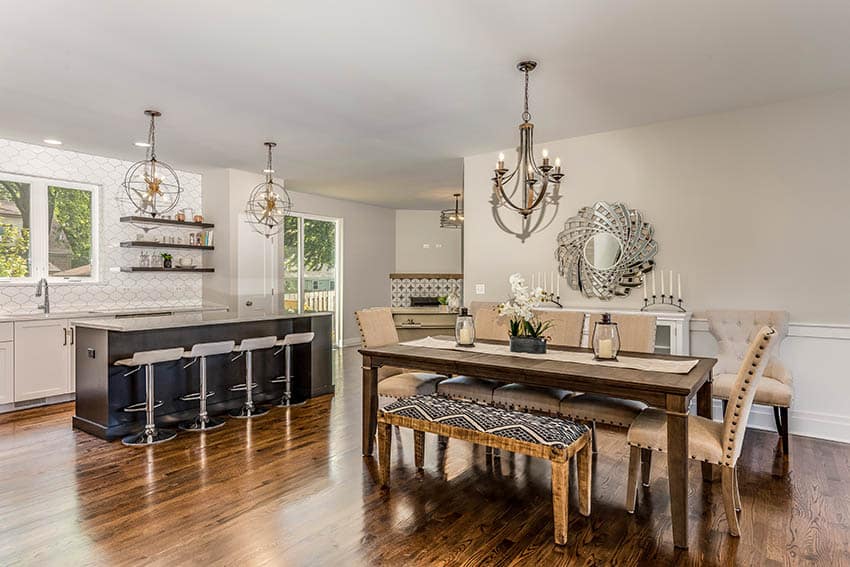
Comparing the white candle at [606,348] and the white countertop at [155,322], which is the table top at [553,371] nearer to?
the white candle at [606,348]

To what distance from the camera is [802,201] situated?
4.06 metres

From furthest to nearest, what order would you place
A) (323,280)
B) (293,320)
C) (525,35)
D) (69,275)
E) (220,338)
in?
1. (323,280)
2. (69,275)
3. (293,320)
4. (220,338)
5. (525,35)

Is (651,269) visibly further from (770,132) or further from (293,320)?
(293,320)

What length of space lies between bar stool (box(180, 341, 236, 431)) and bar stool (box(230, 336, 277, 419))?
176 millimetres

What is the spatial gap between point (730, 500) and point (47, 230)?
254 inches

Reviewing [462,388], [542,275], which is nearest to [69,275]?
[462,388]

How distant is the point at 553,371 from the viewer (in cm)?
269

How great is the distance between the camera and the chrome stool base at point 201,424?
13.5 ft

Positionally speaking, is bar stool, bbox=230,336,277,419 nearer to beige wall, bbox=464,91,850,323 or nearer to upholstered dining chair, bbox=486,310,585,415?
upholstered dining chair, bbox=486,310,585,415

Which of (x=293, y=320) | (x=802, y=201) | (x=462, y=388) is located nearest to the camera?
(x=462, y=388)

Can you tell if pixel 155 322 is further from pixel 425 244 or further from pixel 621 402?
pixel 425 244

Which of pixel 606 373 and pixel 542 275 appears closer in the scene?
pixel 606 373

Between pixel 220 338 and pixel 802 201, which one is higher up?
pixel 802 201

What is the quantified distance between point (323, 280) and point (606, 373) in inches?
268
